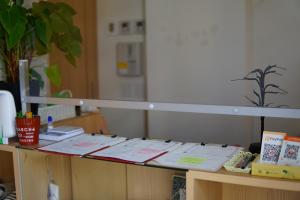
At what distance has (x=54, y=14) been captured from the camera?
1784 mm

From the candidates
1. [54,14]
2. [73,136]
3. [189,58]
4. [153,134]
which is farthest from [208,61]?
[73,136]

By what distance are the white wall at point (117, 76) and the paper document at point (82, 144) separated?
2.32 meters

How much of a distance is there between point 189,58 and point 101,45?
115 centimetres

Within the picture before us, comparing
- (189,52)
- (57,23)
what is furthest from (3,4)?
(189,52)

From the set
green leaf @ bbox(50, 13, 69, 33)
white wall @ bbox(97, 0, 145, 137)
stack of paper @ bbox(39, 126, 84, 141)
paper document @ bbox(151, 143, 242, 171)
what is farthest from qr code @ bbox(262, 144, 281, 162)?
white wall @ bbox(97, 0, 145, 137)

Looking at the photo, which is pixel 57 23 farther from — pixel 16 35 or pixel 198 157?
pixel 198 157

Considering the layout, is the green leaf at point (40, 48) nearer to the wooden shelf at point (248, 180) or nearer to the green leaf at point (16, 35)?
the green leaf at point (16, 35)

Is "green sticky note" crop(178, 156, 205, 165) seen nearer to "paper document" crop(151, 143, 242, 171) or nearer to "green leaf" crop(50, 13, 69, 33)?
"paper document" crop(151, 143, 242, 171)

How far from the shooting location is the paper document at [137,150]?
117cm

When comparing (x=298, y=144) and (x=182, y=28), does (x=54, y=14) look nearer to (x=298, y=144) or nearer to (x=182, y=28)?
(x=298, y=144)

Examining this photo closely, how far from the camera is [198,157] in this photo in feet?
3.79

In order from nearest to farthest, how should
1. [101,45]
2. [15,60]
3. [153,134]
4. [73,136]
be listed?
1. [73,136]
2. [15,60]
3. [153,134]
4. [101,45]

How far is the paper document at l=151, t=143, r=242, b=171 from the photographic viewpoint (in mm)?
1070

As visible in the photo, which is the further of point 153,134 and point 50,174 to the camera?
point 153,134
